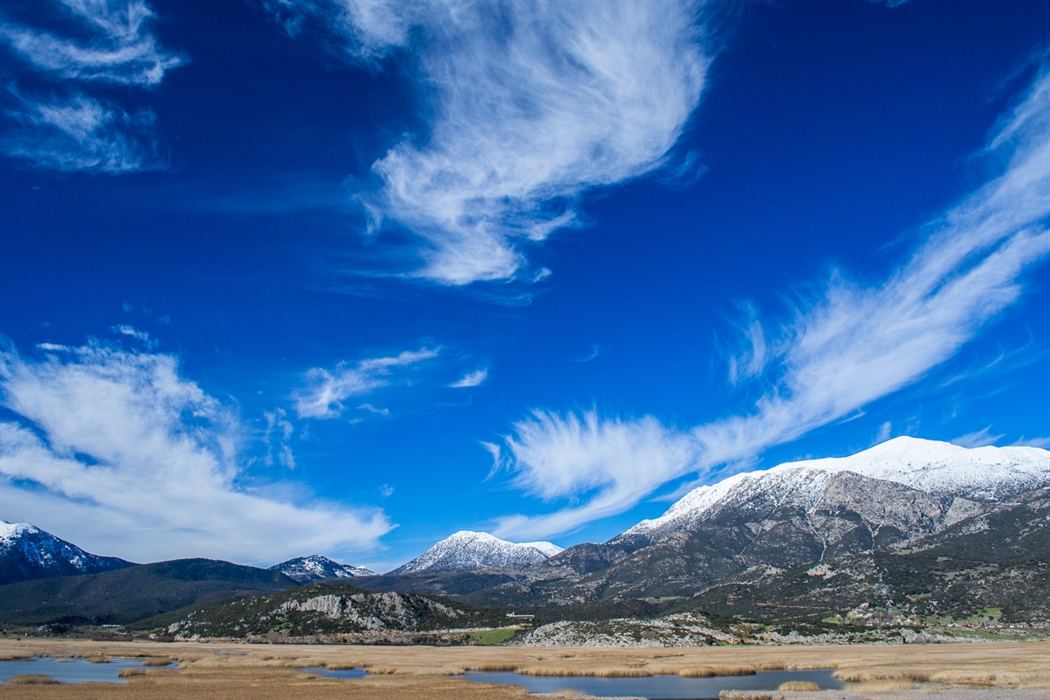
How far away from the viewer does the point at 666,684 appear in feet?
257

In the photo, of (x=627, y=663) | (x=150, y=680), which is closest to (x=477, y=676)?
(x=627, y=663)

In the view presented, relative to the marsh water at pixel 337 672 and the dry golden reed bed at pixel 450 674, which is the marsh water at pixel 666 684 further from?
the marsh water at pixel 337 672

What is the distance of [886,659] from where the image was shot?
98500 millimetres

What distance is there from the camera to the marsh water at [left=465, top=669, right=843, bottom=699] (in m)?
68.4

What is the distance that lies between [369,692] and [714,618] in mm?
162469

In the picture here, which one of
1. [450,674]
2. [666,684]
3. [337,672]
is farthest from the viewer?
[337,672]

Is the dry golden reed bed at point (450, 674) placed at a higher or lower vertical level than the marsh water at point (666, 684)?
higher

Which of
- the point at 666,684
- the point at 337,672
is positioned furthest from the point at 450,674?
the point at 666,684

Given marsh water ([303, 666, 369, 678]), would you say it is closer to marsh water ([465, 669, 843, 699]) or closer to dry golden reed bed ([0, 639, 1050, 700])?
dry golden reed bed ([0, 639, 1050, 700])

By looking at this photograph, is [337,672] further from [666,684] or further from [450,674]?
[666,684]

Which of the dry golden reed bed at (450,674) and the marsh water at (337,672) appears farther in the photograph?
the marsh water at (337,672)

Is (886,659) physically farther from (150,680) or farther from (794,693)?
(150,680)

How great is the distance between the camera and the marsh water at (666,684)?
225ft

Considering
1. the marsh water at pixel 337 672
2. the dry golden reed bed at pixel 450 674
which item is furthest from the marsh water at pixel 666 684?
the marsh water at pixel 337 672
